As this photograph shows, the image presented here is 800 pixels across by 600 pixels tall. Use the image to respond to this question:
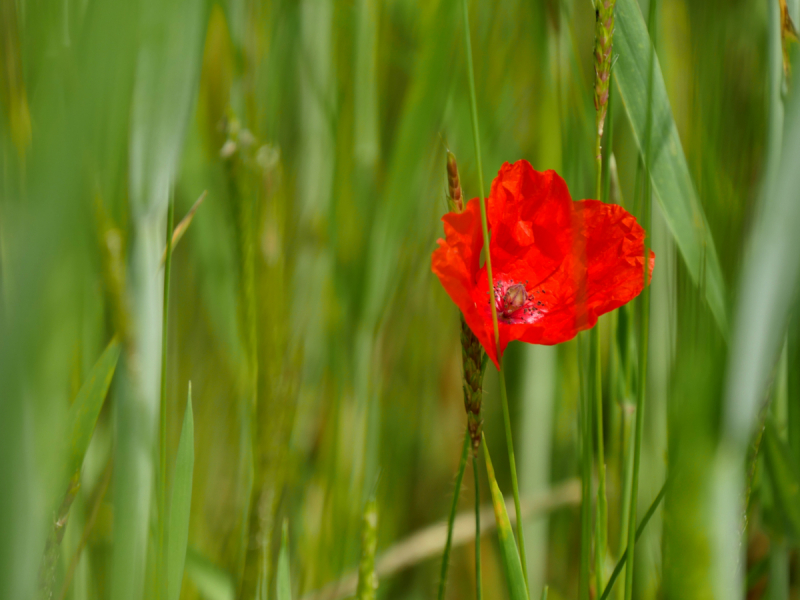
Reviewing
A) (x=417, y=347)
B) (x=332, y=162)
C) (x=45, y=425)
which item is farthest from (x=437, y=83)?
(x=45, y=425)

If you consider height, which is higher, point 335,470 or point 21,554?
point 21,554

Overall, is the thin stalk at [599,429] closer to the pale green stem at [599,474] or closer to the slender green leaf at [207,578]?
the pale green stem at [599,474]

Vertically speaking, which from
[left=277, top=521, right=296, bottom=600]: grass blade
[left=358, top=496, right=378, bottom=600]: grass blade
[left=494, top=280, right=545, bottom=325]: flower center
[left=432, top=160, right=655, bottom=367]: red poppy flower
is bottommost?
[left=277, top=521, right=296, bottom=600]: grass blade

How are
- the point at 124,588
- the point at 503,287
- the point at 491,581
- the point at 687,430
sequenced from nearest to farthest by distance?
the point at 687,430, the point at 124,588, the point at 503,287, the point at 491,581

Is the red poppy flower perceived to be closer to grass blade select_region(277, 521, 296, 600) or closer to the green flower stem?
the green flower stem

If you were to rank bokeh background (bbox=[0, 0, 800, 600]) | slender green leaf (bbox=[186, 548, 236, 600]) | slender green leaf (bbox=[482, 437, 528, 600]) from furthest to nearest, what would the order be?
1. slender green leaf (bbox=[186, 548, 236, 600])
2. slender green leaf (bbox=[482, 437, 528, 600])
3. bokeh background (bbox=[0, 0, 800, 600])

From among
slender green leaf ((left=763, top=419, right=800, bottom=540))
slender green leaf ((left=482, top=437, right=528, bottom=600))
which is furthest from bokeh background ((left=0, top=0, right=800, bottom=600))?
slender green leaf ((left=482, top=437, right=528, bottom=600))

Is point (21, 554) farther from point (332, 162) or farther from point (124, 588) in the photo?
point (332, 162)
